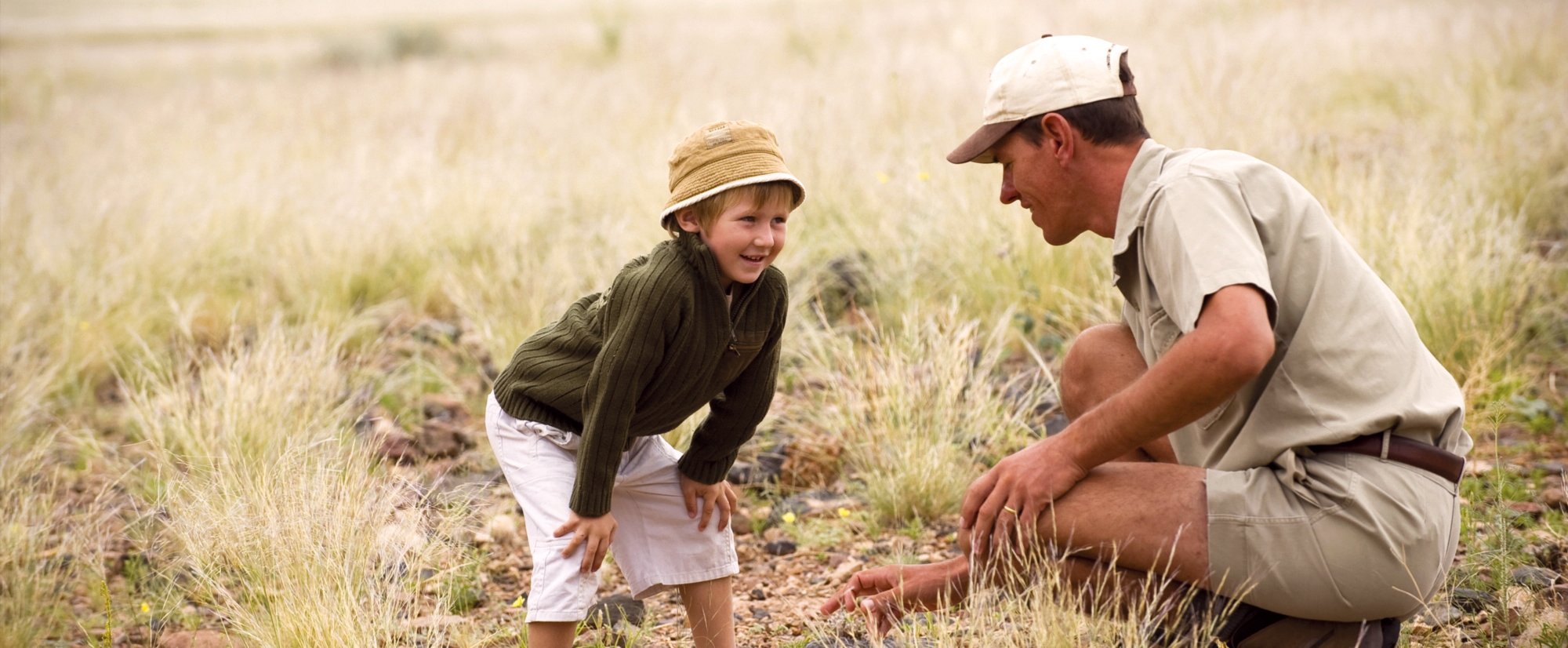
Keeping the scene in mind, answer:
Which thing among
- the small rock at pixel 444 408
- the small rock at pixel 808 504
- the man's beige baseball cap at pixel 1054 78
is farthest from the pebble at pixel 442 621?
the man's beige baseball cap at pixel 1054 78

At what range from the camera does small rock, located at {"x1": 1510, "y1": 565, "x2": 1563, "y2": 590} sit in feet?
9.57

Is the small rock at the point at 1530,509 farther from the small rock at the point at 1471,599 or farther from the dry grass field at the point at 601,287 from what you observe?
the small rock at the point at 1471,599

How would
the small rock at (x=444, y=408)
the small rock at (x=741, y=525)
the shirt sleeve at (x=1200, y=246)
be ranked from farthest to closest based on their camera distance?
the small rock at (x=444, y=408)
the small rock at (x=741, y=525)
the shirt sleeve at (x=1200, y=246)

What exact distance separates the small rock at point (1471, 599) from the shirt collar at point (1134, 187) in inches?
50.0

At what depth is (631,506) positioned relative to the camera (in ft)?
9.59

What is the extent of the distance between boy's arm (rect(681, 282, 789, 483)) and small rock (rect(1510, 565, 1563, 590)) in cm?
185

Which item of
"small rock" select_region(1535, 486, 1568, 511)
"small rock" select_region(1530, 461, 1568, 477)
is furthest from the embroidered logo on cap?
"small rock" select_region(1530, 461, 1568, 477)

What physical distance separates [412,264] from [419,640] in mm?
3205

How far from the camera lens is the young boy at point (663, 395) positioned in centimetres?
251

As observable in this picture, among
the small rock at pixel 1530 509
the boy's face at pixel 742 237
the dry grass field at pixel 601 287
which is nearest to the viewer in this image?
the boy's face at pixel 742 237

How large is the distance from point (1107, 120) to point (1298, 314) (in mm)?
547

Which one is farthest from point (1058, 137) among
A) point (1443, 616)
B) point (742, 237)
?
point (1443, 616)

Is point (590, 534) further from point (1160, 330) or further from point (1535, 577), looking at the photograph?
point (1535, 577)

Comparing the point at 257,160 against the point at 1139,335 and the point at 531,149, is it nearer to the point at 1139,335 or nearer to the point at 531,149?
the point at 531,149
